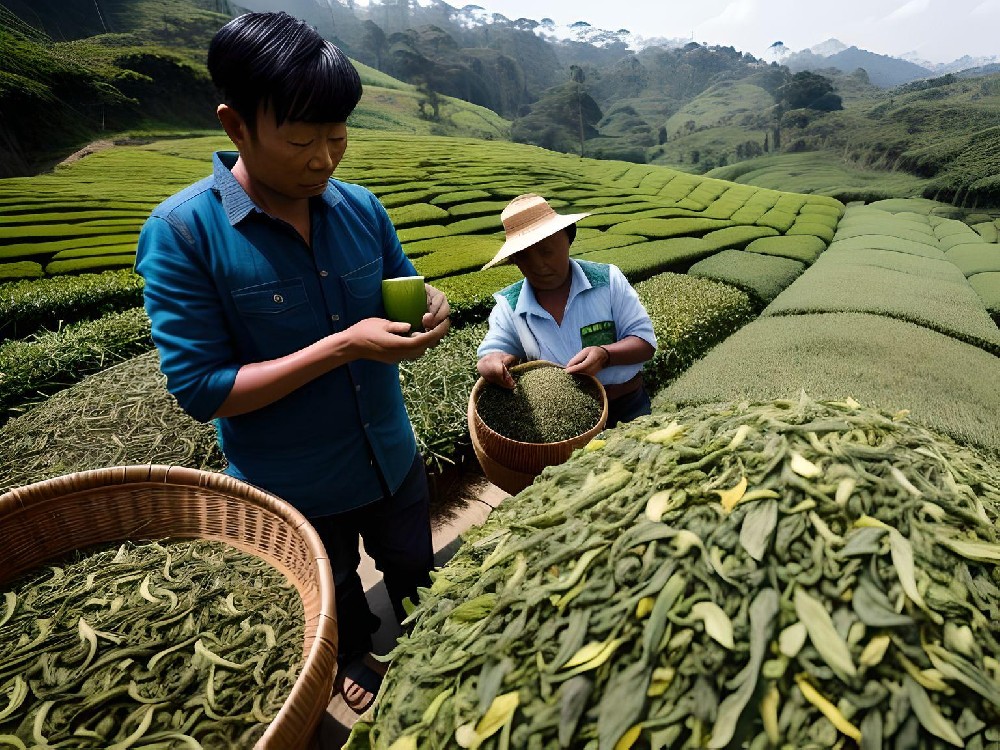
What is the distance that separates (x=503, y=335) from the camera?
2.32m

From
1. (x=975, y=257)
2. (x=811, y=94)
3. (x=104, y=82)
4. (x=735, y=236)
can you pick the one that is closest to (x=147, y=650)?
(x=735, y=236)

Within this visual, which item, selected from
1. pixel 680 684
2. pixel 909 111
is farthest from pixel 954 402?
pixel 909 111

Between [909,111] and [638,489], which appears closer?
[638,489]

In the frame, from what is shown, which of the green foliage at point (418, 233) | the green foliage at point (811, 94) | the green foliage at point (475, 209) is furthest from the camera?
the green foliage at point (811, 94)

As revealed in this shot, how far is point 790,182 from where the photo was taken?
26.9m

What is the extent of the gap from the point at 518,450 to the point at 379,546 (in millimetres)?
725

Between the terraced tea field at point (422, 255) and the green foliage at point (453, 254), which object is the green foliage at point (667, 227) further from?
the green foliage at point (453, 254)

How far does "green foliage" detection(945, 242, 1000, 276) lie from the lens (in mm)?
9578

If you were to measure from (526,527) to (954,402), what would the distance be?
3.53m

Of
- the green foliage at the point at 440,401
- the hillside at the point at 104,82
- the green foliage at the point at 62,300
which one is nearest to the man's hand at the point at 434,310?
the green foliage at the point at 440,401

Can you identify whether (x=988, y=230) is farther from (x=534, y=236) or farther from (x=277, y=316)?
(x=277, y=316)

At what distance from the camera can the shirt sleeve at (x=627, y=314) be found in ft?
7.32

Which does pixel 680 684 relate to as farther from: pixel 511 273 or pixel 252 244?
pixel 511 273

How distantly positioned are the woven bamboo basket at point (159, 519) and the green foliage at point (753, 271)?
288 inches
